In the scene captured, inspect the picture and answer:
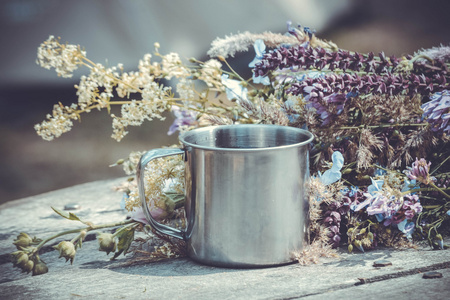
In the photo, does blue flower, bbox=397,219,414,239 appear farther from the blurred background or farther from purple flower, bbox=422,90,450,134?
the blurred background

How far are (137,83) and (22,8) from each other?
3488 mm

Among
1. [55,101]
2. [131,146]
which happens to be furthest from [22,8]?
[131,146]

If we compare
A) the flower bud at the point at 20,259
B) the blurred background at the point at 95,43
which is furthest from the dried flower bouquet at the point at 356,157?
the blurred background at the point at 95,43

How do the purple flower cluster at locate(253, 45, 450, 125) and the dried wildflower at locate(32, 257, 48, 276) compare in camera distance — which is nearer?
the dried wildflower at locate(32, 257, 48, 276)

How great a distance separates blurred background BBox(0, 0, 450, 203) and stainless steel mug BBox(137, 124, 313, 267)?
2841 mm

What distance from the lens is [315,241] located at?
3.99ft

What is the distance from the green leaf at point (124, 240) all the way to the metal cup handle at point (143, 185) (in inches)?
2.8

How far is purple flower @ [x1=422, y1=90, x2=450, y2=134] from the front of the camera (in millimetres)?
1211

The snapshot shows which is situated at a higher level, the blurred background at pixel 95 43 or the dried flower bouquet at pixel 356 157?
the blurred background at pixel 95 43

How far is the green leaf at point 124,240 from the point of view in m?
1.22

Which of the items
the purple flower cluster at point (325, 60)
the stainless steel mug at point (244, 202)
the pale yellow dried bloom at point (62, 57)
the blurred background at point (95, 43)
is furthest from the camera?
the blurred background at point (95, 43)

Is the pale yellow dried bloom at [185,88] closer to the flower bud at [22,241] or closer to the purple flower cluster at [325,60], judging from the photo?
the purple flower cluster at [325,60]

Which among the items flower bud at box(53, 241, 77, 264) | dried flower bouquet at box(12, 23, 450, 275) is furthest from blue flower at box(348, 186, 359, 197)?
flower bud at box(53, 241, 77, 264)

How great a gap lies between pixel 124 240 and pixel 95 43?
10.9 feet
